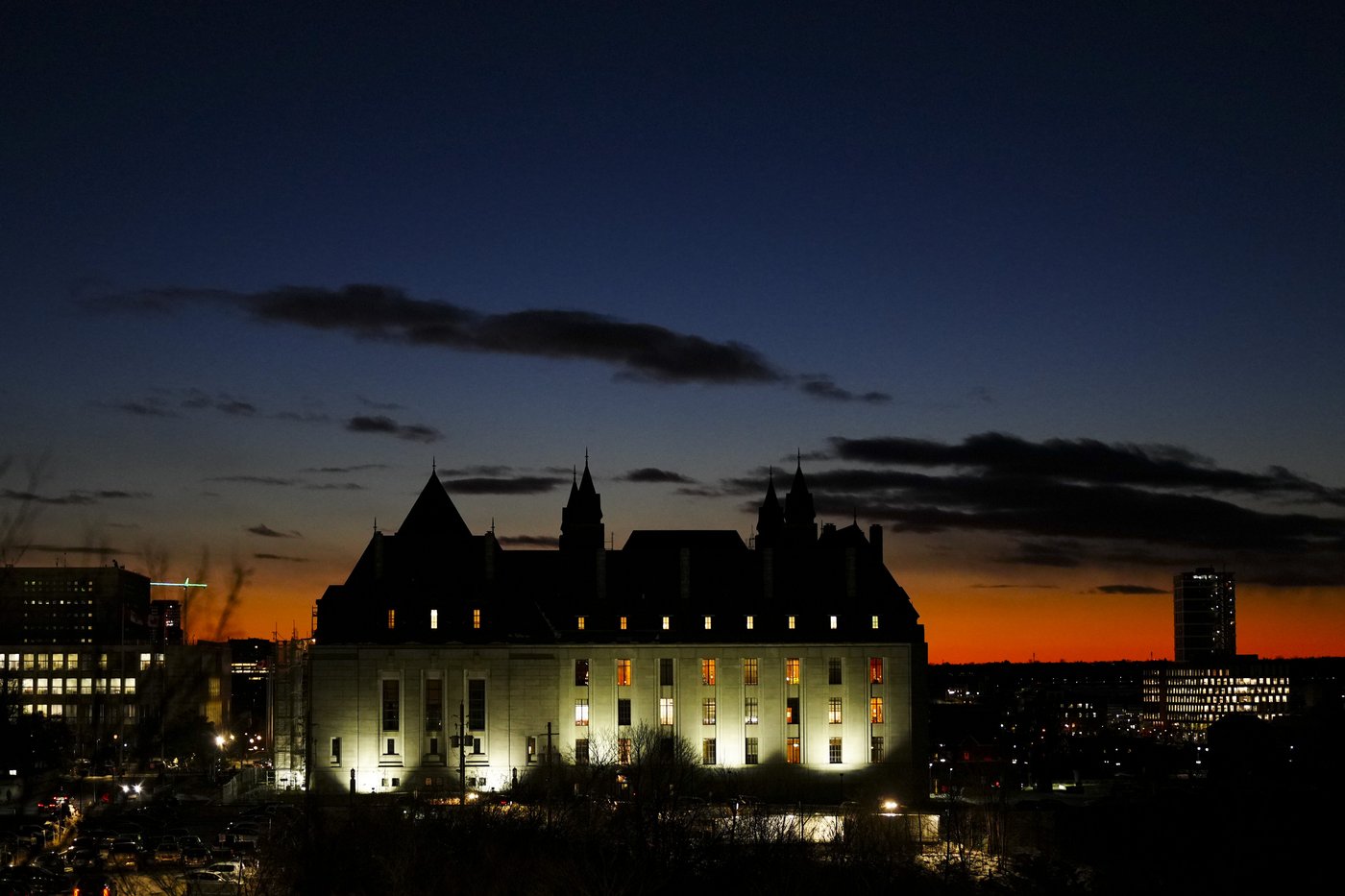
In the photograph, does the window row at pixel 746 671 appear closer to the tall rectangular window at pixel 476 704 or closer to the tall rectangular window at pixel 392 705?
the tall rectangular window at pixel 476 704

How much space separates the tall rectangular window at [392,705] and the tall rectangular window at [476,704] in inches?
185

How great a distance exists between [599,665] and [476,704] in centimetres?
930

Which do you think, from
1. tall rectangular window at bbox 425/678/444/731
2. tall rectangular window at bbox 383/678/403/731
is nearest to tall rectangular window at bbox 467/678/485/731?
tall rectangular window at bbox 425/678/444/731

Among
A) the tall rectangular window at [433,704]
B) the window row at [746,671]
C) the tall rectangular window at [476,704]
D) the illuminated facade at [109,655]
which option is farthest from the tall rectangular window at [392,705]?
the illuminated facade at [109,655]

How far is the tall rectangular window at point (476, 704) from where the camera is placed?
108125 millimetres

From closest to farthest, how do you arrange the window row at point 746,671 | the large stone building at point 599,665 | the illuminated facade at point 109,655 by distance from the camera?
the illuminated facade at point 109,655 → the large stone building at point 599,665 → the window row at point 746,671

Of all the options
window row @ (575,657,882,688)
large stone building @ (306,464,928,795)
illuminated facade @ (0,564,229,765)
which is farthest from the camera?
window row @ (575,657,882,688)

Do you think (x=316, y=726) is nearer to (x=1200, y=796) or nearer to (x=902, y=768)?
(x=902, y=768)

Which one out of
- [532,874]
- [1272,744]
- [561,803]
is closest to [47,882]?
[532,874]

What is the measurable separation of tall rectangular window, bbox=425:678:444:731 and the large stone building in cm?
11

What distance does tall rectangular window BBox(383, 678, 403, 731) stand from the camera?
107562 millimetres

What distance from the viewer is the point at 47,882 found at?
137 ft

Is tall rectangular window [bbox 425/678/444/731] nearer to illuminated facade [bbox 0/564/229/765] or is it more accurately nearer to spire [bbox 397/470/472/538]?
spire [bbox 397/470/472/538]

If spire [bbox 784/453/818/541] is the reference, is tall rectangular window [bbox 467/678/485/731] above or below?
below
